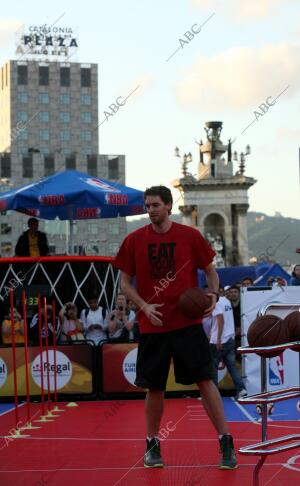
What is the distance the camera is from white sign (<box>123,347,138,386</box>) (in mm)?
15945

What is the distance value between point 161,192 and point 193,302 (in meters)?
0.91

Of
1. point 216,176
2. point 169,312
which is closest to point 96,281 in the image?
point 169,312

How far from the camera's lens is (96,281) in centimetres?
1881

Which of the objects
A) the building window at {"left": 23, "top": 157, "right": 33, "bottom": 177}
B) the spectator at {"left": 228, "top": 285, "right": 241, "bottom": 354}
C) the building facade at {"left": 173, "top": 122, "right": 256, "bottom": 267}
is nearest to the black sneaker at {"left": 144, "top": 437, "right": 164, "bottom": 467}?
the spectator at {"left": 228, "top": 285, "right": 241, "bottom": 354}

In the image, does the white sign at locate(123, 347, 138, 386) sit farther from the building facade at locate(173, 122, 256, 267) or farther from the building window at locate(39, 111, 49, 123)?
the building window at locate(39, 111, 49, 123)

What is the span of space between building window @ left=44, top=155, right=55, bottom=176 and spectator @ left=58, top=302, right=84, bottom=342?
425 ft

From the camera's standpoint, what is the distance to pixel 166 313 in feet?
25.8

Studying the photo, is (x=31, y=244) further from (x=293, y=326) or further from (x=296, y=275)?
(x=293, y=326)

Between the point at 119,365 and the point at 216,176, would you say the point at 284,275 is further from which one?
the point at 216,176

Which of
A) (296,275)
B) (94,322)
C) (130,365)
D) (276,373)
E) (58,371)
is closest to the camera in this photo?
(276,373)

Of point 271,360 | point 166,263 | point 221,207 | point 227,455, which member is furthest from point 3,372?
point 221,207

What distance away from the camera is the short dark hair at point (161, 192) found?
802cm

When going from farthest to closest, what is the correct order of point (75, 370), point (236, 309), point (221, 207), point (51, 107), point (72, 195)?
point (51, 107)
point (221, 207)
point (72, 195)
point (236, 309)
point (75, 370)

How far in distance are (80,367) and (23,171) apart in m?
131
